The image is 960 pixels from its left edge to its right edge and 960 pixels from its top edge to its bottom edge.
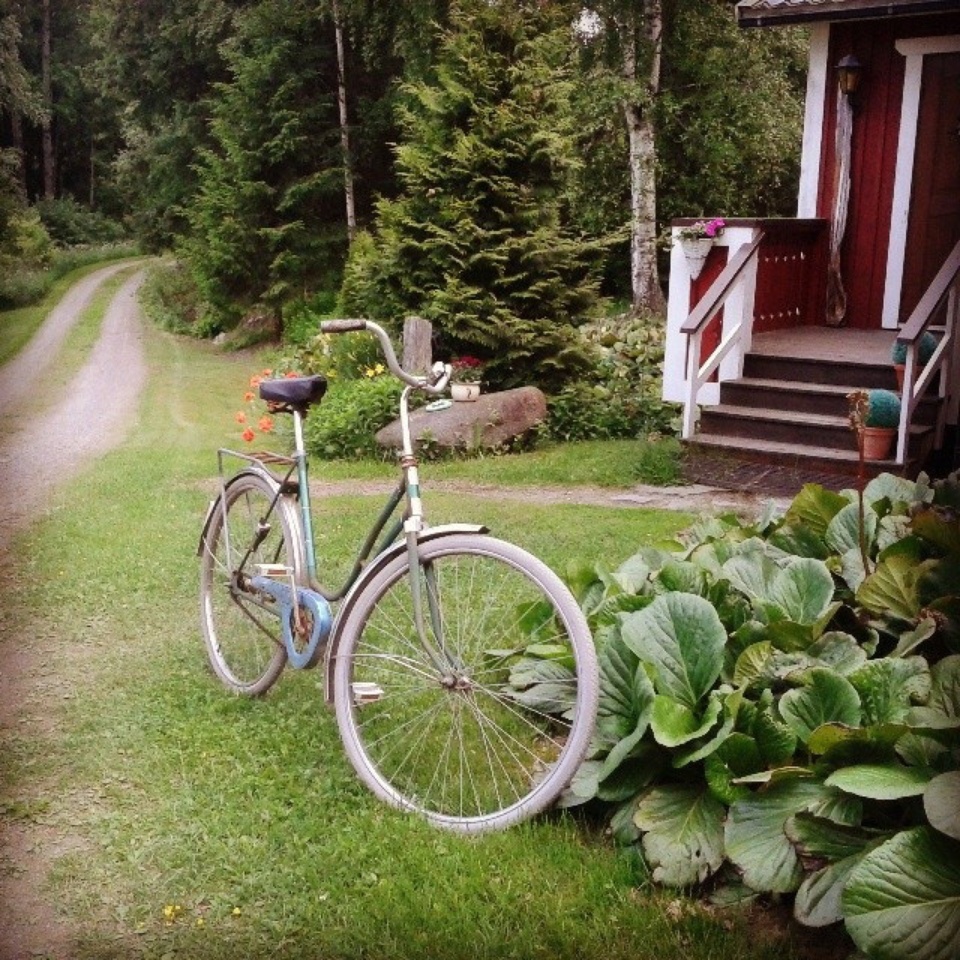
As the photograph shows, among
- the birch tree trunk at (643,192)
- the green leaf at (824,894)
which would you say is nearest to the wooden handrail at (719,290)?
the birch tree trunk at (643,192)

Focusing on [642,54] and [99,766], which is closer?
[99,766]

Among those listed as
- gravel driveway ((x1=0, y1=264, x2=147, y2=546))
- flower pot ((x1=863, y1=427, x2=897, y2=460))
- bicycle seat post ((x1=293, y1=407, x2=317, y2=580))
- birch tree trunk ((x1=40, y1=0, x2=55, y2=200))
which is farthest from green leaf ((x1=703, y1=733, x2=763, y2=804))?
flower pot ((x1=863, y1=427, x2=897, y2=460))

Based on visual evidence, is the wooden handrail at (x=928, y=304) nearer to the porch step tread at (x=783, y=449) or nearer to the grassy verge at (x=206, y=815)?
the porch step tread at (x=783, y=449)

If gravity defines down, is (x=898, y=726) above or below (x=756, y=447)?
above

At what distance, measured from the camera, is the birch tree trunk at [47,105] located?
1.41 m

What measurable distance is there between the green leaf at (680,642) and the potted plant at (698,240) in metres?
4.55

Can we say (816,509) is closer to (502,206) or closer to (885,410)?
(885,410)

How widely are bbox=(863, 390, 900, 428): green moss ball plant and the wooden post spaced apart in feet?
8.05

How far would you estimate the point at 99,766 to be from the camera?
8.44 feet

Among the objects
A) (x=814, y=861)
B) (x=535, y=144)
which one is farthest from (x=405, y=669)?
(x=535, y=144)

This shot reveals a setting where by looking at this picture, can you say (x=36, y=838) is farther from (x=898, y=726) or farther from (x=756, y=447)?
(x=756, y=447)

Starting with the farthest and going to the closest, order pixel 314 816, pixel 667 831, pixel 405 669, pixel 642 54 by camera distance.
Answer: pixel 642 54 < pixel 405 669 < pixel 314 816 < pixel 667 831

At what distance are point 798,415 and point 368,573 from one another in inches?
164

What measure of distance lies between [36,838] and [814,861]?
5.01 feet
